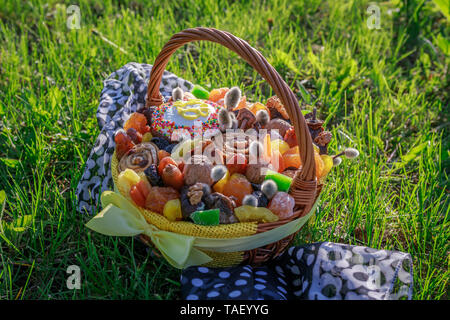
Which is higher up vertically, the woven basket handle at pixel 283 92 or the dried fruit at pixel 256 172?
the woven basket handle at pixel 283 92

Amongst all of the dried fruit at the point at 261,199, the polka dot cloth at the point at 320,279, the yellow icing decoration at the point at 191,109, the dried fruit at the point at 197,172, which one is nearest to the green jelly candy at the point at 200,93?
the yellow icing decoration at the point at 191,109

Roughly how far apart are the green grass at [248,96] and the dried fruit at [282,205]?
12.6 inches

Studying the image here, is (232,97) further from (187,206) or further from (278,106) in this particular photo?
(187,206)

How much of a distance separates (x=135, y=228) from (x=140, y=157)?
0.23m

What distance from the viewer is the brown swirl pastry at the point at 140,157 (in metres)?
1.43

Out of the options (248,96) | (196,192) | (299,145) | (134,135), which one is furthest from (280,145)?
(248,96)

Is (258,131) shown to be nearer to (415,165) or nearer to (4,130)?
(415,165)

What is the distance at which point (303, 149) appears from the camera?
4.09 feet

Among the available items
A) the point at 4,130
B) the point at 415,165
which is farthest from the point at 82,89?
the point at 415,165

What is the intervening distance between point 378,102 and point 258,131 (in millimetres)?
1056

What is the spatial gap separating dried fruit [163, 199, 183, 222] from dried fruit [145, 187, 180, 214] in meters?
0.02

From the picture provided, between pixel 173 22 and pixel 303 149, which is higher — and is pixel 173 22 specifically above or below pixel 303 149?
above

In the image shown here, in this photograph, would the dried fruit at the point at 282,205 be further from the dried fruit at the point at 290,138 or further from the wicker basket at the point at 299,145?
the dried fruit at the point at 290,138

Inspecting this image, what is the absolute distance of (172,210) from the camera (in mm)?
1300
